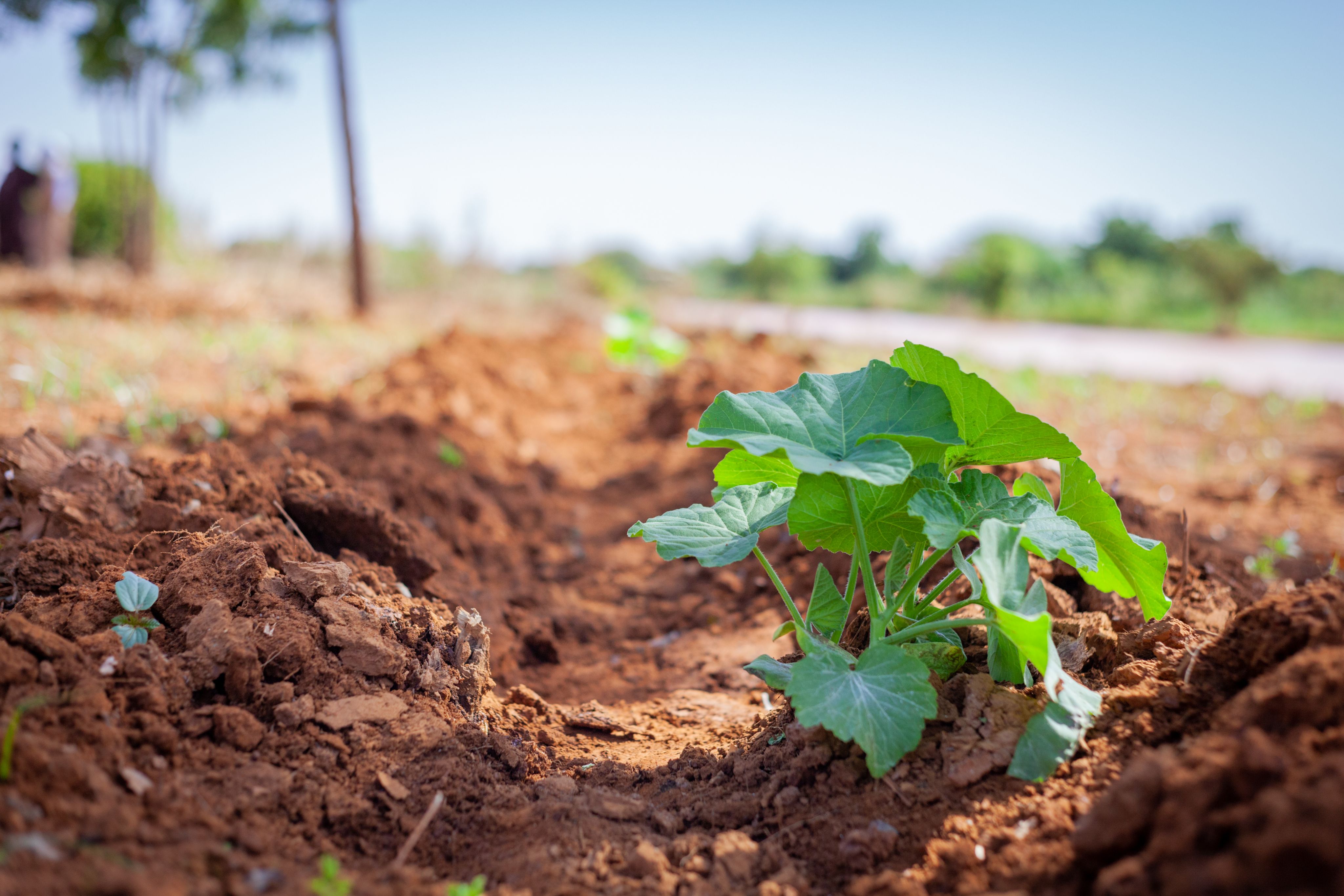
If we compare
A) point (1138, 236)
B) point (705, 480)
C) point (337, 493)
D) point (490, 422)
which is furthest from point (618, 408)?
→ point (1138, 236)

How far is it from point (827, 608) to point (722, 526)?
0.30 m

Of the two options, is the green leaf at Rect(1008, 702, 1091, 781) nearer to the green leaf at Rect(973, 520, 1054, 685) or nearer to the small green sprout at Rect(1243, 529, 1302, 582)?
the green leaf at Rect(973, 520, 1054, 685)

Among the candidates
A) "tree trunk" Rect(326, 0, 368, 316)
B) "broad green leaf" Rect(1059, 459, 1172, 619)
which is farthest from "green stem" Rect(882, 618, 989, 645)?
"tree trunk" Rect(326, 0, 368, 316)

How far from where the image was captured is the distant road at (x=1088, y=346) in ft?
31.1

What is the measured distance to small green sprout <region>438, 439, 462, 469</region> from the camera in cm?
379

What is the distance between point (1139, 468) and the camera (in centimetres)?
502

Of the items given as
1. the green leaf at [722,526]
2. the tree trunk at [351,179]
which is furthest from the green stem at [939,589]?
the tree trunk at [351,179]

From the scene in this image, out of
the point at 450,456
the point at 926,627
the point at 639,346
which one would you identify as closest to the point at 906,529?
the point at 926,627

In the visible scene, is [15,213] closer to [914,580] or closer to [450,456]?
[450,456]

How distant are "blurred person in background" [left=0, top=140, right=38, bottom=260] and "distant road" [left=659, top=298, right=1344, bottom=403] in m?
8.75

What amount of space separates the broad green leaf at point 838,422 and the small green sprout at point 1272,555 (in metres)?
1.87

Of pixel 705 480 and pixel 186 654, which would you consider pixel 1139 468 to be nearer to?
pixel 705 480

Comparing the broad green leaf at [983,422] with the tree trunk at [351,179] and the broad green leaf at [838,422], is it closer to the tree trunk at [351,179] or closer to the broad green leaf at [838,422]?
the broad green leaf at [838,422]

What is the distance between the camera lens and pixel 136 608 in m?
1.57
